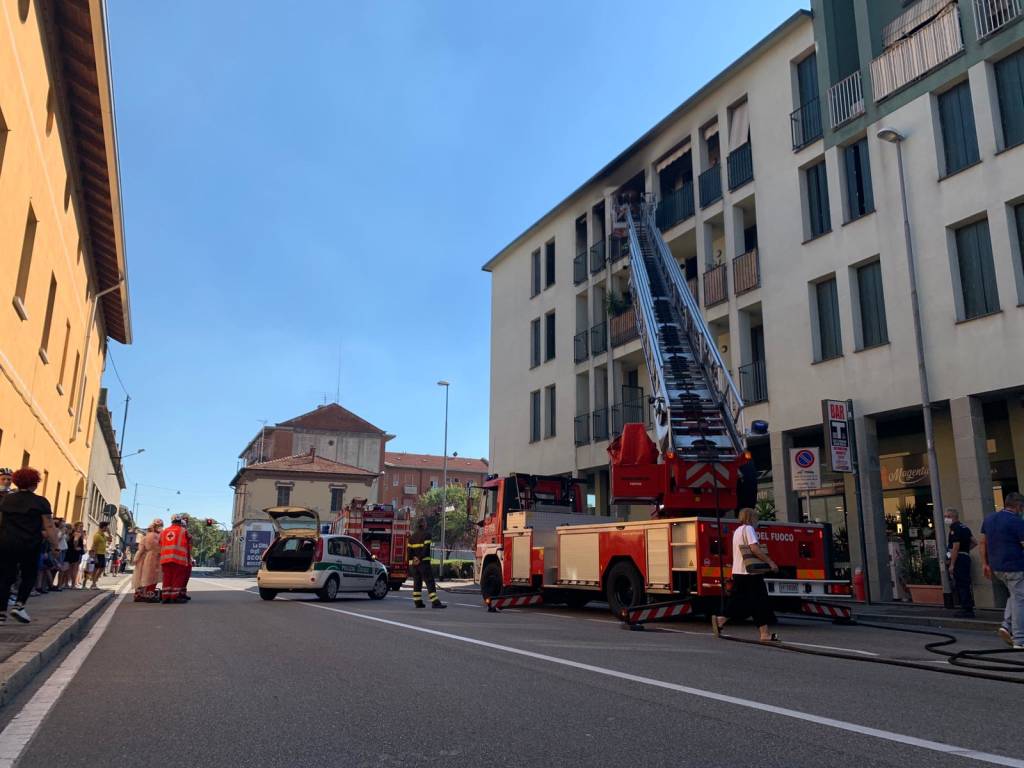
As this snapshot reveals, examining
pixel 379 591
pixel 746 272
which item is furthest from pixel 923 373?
pixel 379 591

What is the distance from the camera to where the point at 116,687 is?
6.08m

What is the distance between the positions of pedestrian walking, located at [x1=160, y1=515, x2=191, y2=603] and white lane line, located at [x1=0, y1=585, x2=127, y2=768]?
7.21 meters

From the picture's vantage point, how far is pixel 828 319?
67.2ft

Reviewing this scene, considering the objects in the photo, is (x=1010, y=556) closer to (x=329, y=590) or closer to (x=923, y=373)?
(x=923, y=373)

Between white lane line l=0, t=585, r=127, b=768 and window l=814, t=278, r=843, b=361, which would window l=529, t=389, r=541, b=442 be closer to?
window l=814, t=278, r=843, b=361

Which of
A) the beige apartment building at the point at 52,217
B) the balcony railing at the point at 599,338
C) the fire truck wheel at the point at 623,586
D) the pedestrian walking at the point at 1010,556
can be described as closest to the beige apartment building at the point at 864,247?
the balcony railing at the point at 599,338

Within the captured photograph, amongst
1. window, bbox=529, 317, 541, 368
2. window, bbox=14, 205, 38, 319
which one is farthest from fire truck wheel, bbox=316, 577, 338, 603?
window, bbox=529, 317, 541, 368

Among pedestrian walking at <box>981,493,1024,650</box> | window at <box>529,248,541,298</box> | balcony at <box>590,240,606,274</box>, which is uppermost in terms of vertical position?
window at <box>529,248,541,298</box>

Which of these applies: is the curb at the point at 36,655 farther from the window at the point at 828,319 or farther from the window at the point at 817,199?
the window at the point at 817,199

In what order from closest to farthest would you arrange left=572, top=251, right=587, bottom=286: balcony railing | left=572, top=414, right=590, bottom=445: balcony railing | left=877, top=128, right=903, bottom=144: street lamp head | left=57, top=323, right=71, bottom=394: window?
left=877, top=128, right=903, bottom=144: street lamp head → left=57, top=323, right=71, bottom=394: window → left=572, top=414, right=590, bottom=445: balcony railing → left=572, top=251, right=587, bottom=286: balcony railing

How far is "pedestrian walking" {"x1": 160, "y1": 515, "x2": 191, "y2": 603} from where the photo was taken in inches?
620

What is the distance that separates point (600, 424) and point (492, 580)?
12.3 metres

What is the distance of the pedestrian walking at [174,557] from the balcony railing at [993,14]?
1911 cm

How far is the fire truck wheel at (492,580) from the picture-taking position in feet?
56.4
